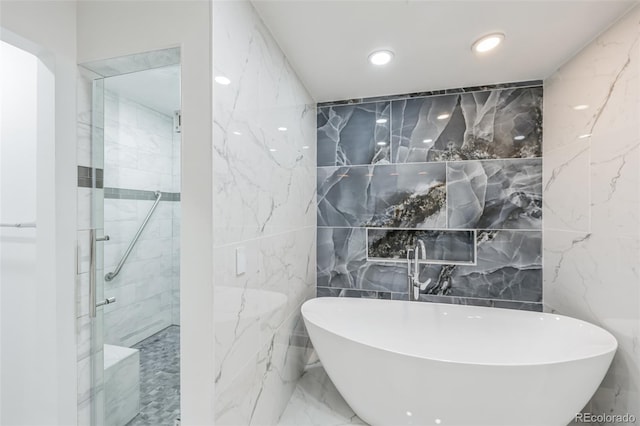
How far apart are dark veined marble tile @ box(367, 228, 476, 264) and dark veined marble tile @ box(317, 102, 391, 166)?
68 cm

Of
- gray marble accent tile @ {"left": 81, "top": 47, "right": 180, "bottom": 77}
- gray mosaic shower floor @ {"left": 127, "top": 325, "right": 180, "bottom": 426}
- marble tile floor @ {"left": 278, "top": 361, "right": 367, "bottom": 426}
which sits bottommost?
marble tile floor @ {"left": 278, "top": 361, "right": 367, "bottom": 426}

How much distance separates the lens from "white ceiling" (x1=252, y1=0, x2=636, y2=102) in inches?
55.7

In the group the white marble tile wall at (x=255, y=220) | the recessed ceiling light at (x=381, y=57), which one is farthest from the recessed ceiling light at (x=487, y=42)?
the white marble tile wall at (x=255, y=220)

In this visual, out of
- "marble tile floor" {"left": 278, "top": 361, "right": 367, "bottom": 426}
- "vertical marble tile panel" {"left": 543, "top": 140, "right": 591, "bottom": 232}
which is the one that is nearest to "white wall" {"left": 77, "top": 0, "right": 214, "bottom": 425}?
"marble tile floor" {"left": 278, "top": 361, "right": 367, "bottom": 426}

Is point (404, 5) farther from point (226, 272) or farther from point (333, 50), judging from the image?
point (226, 272)

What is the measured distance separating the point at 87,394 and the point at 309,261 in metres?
1.56

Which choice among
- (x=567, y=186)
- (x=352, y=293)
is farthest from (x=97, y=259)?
(x=567, y=186)

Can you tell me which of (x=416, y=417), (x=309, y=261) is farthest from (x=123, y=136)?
(x=416, y=417)

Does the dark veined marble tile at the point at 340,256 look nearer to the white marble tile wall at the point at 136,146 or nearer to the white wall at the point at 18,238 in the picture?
the white marble tile wall at the point at 136,146

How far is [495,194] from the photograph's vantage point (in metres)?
2.27

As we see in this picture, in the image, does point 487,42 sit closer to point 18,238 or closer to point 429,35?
point 429,35

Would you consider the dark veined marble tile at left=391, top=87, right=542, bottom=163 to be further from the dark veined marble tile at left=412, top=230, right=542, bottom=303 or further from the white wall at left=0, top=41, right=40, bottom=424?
the white wall at left=0, top=41, right=40, bottom=424

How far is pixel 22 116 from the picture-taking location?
136 cm

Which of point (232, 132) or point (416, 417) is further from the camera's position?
point (416, 417)
